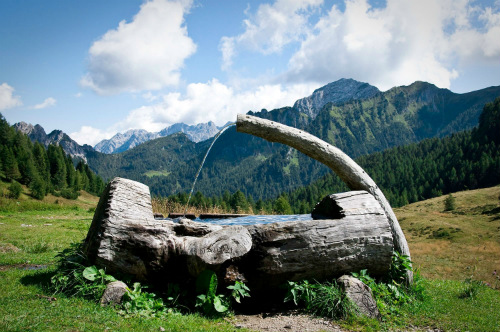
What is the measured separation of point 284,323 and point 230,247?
5.84 ft

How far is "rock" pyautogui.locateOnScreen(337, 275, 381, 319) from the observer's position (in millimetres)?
6312

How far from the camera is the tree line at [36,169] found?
2530 inches

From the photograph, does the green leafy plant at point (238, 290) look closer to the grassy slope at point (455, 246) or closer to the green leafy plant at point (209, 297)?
the green leafy plant at point (209, 297)

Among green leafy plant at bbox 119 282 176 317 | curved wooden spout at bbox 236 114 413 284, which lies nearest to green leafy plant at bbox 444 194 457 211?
curved wooden spout at bbox 236 114 413 284

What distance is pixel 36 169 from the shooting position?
72062 millimetres

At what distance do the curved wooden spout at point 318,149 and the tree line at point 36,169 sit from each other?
57.6 m

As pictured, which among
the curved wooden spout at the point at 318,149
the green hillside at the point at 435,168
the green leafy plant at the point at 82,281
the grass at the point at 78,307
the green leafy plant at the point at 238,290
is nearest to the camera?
the grass at the point at 78,307

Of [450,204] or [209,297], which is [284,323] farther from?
[450,204]

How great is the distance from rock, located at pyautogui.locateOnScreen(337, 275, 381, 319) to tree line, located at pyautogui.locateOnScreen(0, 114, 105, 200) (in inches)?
2372

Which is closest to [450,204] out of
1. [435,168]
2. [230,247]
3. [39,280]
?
[230,247]

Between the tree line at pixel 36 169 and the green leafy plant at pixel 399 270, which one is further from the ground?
the tree line at pixel 36 169

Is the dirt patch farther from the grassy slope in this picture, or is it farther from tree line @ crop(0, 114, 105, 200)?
tree line @ crop(0, 114, 105, 200)

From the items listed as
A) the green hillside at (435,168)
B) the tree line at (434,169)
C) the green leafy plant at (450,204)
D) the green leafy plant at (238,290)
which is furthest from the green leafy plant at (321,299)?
the green hillside at (435,168)

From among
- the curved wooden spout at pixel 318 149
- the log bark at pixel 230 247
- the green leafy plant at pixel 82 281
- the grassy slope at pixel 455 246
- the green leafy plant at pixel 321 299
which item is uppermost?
the curved wooden spout at pixel 318 149
